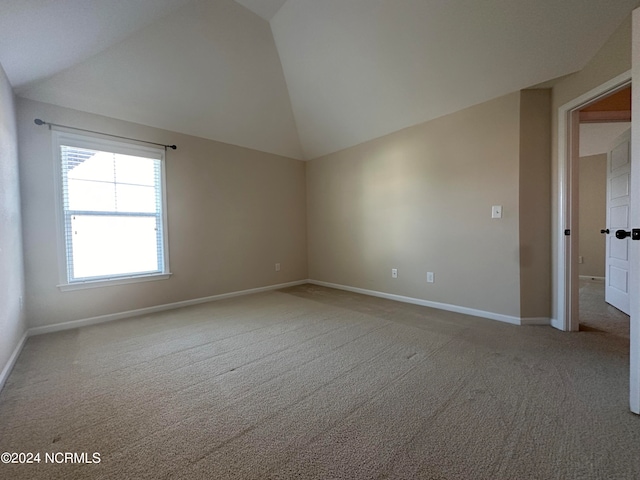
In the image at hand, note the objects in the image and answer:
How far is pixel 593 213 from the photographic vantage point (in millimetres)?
4980

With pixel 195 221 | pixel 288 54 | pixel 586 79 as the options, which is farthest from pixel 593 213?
pixel 195 221

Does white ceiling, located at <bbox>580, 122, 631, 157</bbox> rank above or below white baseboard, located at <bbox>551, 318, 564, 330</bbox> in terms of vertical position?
above

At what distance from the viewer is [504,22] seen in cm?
213

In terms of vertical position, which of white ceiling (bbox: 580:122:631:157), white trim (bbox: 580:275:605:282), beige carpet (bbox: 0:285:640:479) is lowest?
beige carpet (bbox: 0:285:640:479)

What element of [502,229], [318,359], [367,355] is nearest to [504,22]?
[502,229]

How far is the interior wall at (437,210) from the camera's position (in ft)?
8.93

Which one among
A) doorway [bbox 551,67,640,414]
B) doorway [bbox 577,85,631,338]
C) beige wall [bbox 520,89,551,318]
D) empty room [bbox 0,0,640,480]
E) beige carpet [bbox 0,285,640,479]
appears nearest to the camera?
beige carpet [bbox 0,285,640,479]

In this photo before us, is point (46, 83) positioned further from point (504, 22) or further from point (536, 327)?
point (536, 327)

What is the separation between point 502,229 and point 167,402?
321 centimetres

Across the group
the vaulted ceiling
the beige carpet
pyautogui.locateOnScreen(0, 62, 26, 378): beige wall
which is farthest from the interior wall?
pyautogui.locateOnScreen(0, 62, 26, 378): beige wall

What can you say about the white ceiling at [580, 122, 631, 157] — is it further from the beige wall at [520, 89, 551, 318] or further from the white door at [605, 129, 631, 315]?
the beige wall at [520, 89, 551, 318]

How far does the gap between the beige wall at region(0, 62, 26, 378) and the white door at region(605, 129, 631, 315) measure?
5.42 m

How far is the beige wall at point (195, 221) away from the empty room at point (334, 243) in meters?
0.03

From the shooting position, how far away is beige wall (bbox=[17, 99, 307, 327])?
8.50 feet
